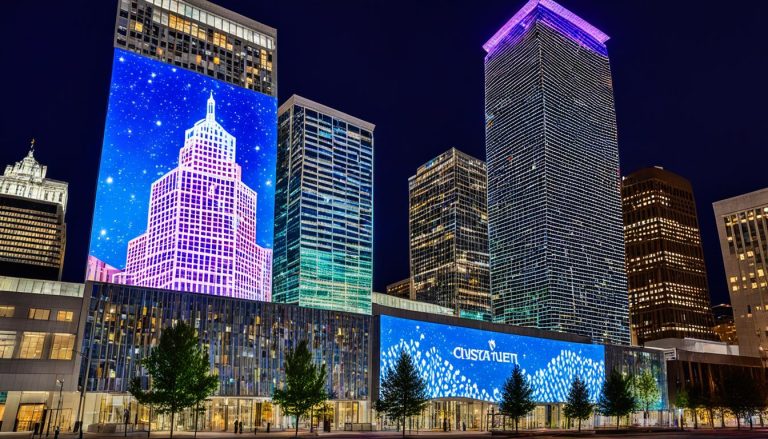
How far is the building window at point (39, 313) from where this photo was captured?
76.0m

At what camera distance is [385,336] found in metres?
103

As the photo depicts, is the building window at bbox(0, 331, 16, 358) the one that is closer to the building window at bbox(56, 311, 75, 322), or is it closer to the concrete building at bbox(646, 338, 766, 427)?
the building window at bbox(56, 311, 75, 322)

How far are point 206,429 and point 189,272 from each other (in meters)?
57.2

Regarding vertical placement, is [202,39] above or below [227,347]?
above

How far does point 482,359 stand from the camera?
115 metres

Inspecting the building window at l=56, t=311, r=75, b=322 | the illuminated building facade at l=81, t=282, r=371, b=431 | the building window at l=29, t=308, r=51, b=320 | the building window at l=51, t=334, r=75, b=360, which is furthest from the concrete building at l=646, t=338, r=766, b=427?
the building window at l=29, t=308, r=51, b=320

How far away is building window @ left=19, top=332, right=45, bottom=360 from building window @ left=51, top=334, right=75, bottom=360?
1405 mm

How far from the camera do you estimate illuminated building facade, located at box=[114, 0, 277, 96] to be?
14250 cm

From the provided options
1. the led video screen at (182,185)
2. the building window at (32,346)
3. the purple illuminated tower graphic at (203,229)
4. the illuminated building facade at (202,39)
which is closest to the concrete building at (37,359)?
the building window at (32,346)

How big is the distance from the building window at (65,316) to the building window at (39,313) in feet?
3.64

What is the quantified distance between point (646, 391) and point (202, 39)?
5079 inches

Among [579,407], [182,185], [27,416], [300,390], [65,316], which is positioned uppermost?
[182,185]

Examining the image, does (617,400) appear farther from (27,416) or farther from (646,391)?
(27,416)

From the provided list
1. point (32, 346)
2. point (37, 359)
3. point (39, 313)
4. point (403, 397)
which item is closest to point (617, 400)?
point (403, 397)
